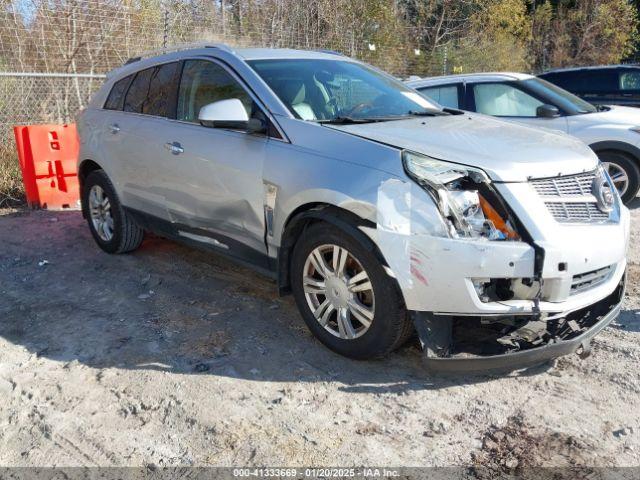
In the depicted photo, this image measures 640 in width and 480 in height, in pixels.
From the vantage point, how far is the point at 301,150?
3555mm

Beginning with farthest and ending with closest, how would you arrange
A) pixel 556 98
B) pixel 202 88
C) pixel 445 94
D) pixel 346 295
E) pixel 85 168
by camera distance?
pixel 445 94 → pixel 556 98 → pixel 85 168 → pixel 202 88 → pixel 346 295

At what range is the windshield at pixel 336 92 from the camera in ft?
12.9

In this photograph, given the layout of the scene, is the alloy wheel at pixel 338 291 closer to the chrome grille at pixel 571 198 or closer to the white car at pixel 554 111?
the chrome grille at pixel 571 198

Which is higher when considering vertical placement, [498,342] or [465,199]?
[465,199]

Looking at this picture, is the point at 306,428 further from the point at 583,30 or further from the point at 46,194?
the point at 583,30

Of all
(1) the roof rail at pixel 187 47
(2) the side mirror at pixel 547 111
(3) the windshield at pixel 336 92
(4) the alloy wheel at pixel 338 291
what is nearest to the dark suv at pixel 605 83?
(2) the side mirror at pixel 547 111

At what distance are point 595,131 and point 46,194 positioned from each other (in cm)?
686

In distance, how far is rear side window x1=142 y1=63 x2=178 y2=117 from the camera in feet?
15.4

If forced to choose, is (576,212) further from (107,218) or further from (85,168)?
(85,168)

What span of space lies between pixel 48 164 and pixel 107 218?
7.68 ft

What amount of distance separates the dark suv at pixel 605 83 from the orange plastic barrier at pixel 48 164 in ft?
26.7

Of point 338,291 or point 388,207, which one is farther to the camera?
point 338,291

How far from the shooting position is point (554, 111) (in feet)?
23.4

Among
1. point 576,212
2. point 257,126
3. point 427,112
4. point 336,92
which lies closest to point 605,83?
point 427,112
